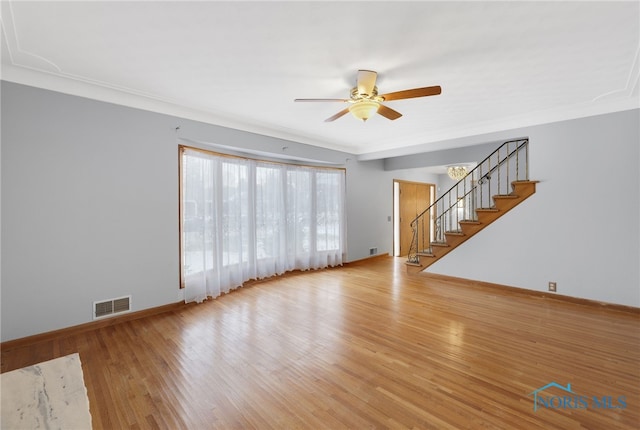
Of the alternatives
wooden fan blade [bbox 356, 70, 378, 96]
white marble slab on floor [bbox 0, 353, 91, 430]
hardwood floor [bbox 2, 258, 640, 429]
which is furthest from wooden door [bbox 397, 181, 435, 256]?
white marble slab on floor [bbox 0, 353, 91, 430]

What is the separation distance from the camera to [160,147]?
372 centimetres

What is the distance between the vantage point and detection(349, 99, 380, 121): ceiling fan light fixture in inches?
115

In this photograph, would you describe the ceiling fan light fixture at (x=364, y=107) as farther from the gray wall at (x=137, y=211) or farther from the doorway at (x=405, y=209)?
the doorway at (x=405, y=209)

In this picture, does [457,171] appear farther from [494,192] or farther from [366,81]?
[366,81]

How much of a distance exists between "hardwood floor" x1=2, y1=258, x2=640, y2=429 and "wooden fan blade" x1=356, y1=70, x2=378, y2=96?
2621 millimetres

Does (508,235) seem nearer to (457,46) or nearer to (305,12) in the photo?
(457,46)

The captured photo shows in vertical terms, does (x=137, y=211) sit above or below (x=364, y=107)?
below

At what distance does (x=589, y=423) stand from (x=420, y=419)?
1.08 m

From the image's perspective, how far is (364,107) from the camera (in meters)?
2.96

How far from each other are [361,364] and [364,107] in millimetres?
2537

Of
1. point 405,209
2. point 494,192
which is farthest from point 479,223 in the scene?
point 405,209

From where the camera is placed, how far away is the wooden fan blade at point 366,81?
107 inches

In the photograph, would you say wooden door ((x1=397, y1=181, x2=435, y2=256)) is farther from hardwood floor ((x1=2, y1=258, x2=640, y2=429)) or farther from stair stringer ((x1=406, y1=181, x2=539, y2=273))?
hardwood floor ((x1=2, y1=258, x2=640, y2=429))

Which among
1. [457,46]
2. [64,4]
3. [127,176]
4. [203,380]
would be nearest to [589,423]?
[203,380]
